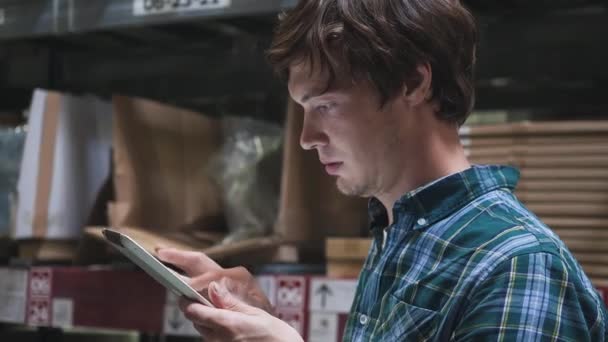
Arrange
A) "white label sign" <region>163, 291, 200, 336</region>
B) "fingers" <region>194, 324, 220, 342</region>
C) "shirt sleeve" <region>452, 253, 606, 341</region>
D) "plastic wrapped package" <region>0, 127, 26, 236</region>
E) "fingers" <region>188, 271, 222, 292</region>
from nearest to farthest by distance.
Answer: "shirt sleeve" <region>452, 253, 606, 341</region> < "fingers" <region>194, 324, 220, 342</region> < "fingers" <region>188, 271, 222, 292</region> < "white label sign" <region>163, 291, 200, 336</region> < "plastic wrapped package" <region>0, 127, 26, 236</region>

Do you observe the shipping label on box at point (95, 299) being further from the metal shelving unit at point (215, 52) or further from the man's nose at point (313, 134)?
the man's nose at point (313, 134)

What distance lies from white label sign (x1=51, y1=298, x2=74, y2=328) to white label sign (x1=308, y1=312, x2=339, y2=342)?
1.77 feet

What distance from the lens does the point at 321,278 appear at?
58.7 inches

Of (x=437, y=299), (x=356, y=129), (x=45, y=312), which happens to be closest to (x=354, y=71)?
(x=356, y=129)

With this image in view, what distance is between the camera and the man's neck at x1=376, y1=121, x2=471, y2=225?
944mm

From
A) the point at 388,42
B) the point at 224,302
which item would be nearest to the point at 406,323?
the point at 224,302

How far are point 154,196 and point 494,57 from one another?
808 millimetres

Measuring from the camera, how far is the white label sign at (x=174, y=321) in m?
1.62

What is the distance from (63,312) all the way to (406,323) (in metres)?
1.07

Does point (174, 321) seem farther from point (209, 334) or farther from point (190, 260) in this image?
point (209, 334)

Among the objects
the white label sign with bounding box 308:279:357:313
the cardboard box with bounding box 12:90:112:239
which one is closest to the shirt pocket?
the white label sign with bounding box 308:279:357:313

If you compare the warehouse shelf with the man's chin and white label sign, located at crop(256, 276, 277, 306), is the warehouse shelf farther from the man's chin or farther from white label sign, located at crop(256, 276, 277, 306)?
the man's chin

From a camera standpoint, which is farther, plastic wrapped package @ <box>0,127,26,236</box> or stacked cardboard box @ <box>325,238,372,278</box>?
plastic wrapped package @ <box>0,127,26,236</box>

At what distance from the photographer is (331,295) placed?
58.2 inches
